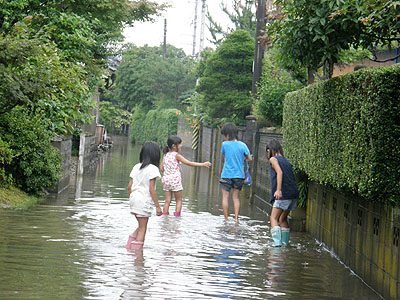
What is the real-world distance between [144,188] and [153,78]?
5597cm

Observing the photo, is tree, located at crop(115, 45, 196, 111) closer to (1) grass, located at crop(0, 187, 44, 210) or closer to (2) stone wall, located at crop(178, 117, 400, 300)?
(1) grass, located at crop(0, 187, 44, 210)

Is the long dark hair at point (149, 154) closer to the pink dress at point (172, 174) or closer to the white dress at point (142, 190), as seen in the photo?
the white dress at point (142, 190)

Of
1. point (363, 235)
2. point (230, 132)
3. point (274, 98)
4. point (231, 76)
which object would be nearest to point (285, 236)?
point (363, 235)

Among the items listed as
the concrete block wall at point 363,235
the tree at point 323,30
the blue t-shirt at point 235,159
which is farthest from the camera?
the blue t-shirt at point 235,159

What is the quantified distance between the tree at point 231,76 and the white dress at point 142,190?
794 inches

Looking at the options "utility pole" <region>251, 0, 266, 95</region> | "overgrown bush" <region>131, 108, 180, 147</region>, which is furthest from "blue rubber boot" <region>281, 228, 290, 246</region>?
"overgrown bush" <region>131, 108, 180, 147</region>

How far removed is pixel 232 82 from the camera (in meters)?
30.8

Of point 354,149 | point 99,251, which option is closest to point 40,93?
point 99,251

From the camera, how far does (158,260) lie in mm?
8766

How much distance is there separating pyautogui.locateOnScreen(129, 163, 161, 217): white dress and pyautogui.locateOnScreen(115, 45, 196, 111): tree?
153 feet

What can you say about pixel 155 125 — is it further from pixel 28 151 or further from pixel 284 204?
pixel 284 204

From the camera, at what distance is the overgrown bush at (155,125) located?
5616cm

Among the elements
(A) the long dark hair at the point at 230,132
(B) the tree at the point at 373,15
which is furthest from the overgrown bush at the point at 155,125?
(B) the tree at the point at 373,15

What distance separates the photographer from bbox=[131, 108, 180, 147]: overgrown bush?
184 feet
